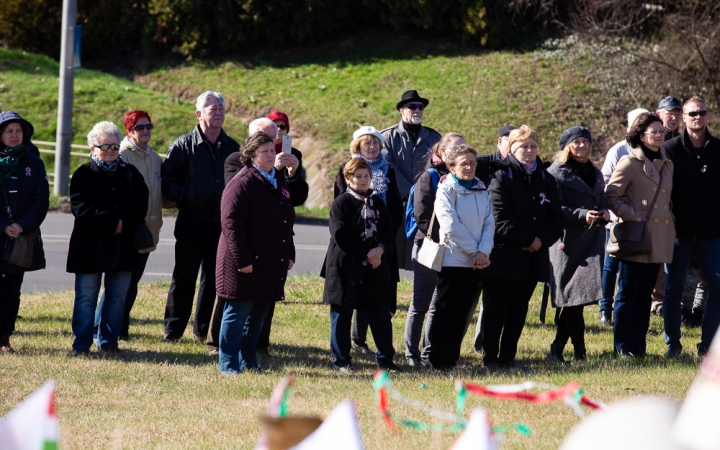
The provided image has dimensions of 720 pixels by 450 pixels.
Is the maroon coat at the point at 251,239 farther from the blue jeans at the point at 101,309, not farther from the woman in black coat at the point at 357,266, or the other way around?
the blue jeans at the point at 101,309

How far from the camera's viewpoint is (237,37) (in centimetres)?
3294

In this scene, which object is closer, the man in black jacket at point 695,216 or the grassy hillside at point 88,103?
the man in black jacket at point 695,216

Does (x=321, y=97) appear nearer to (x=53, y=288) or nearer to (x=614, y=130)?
(x=614, y=130)

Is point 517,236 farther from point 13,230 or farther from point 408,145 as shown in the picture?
point 13,230

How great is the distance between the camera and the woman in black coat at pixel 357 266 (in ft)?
24.7

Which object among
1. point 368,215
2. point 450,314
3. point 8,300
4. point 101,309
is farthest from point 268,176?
point 8,300

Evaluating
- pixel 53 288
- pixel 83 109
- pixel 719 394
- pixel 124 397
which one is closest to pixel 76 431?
pixel 124 397

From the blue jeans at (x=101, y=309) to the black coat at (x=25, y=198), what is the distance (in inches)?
21.2

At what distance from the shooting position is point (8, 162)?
768cm

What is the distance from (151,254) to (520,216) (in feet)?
28.0

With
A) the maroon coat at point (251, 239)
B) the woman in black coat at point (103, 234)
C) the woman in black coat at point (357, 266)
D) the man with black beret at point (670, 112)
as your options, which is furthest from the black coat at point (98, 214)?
the man with black beret at point (670, 112)

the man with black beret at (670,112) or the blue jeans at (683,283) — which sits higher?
the man with black beret at (670,112)

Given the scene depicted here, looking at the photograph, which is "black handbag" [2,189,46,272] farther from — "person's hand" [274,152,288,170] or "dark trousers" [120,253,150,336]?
"person's hand" [274,152,288,170]

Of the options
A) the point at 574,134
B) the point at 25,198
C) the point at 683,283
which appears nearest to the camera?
the point at 25,198
